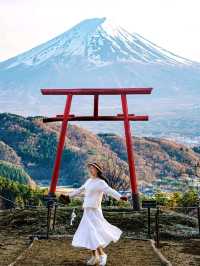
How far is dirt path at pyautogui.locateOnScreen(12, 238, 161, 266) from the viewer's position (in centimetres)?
810

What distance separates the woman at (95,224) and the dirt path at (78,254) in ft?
0.82

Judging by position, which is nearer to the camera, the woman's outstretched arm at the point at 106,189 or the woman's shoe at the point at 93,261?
the woman's shoe at the point at 93,261

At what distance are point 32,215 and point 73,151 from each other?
6883 cm

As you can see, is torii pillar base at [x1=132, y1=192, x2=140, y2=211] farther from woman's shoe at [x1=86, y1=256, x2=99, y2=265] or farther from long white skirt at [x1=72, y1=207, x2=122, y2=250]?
woman's shoe at [x1=86, y1=256, x2=99, y2=265]

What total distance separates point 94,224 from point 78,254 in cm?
86

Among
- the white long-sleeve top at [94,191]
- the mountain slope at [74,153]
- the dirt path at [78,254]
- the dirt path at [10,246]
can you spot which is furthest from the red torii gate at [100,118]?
the mountain slope at [74,153]

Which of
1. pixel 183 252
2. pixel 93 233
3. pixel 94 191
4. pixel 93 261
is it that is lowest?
pixel 93 261

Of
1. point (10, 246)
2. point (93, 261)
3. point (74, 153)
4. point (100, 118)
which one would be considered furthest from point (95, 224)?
point (74, 153)

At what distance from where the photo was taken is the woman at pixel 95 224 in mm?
8055

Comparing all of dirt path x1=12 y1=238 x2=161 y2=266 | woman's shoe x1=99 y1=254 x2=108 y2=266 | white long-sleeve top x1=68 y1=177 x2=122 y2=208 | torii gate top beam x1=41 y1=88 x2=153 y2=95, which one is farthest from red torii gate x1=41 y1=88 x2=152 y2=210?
woman's shoe x1=99 y1=254 x2=108 y2=266

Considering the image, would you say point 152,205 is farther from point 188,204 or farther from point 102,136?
point 102,136

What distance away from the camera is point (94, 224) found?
8281 millimetres

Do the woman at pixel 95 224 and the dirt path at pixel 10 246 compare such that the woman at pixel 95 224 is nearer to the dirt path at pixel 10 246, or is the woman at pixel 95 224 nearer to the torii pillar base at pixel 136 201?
the dirt path at pixel 10 246

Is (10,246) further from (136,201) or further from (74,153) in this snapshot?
(74,153)
